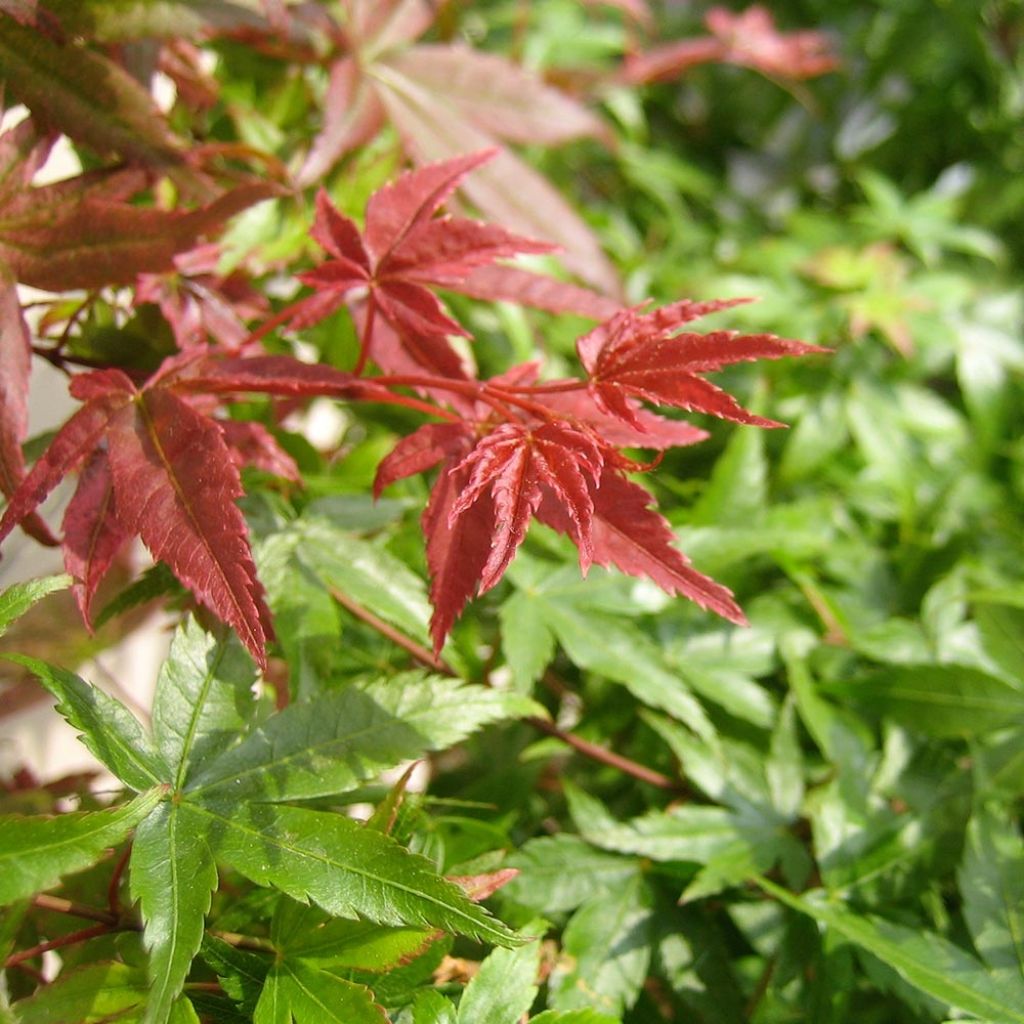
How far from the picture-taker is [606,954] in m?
0.68

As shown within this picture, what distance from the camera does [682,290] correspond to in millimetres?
1188

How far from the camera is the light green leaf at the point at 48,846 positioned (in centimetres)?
43

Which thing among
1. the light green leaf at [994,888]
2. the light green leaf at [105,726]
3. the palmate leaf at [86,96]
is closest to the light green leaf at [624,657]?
the light green leaf at [994,888]

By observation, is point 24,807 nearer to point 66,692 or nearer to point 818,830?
point 66,692

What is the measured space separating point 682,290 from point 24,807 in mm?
947

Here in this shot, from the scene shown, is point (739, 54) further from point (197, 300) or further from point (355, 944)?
point (355, 944)

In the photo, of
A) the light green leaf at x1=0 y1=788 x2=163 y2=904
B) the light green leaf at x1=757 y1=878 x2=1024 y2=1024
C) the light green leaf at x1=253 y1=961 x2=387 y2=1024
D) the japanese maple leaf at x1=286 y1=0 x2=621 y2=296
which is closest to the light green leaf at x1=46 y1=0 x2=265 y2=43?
the japanese maple leaf at x1=286 y1=0 x2=621 y2=296

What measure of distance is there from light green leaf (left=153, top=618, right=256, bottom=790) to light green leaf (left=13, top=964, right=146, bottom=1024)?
11cm

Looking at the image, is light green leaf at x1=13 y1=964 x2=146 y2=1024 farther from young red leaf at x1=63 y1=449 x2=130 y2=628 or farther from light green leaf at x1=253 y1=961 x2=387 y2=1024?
young red leaf at x1=63 y1=449 x2=130 y2=628

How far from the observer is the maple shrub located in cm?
51

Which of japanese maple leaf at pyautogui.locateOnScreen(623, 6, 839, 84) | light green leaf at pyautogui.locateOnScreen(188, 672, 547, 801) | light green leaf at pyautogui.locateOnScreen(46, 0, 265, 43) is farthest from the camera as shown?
japanese maple leaf at pyautogui.locateOnScreen(623, 6, 839, 84)

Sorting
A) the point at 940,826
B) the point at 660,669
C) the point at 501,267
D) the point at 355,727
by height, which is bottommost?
the point at 940,826

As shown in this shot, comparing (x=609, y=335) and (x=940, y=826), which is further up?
(x=609, y=335)

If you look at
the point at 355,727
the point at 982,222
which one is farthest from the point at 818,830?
the point at 982,222
